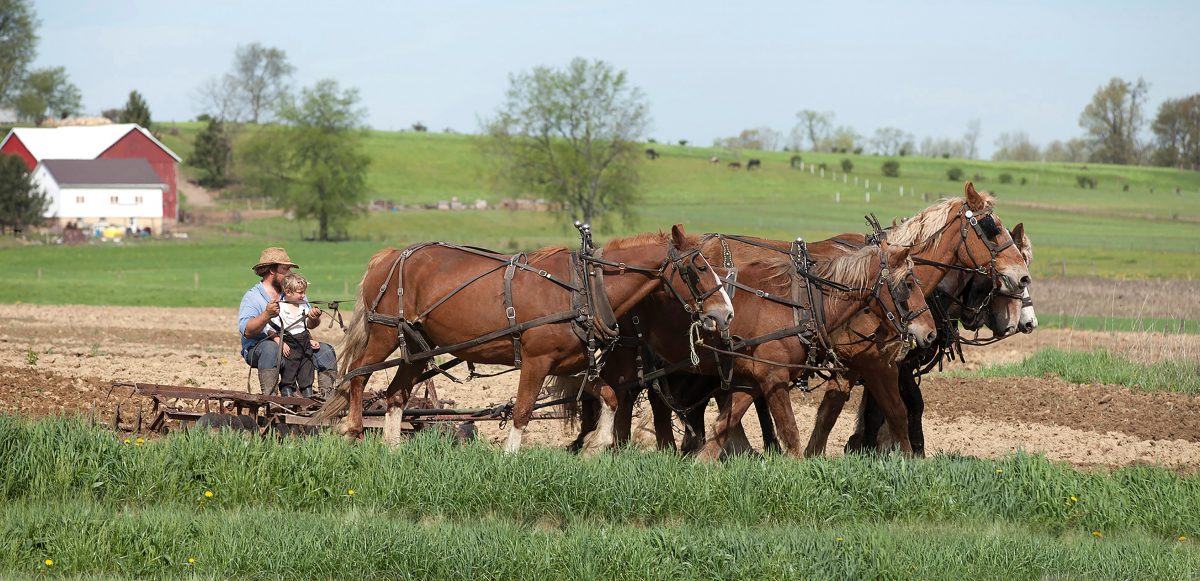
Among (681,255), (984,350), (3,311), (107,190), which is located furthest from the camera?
(107,190)

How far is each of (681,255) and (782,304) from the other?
981 millimetres

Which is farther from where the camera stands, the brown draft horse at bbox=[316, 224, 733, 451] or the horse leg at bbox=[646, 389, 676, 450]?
the horse leg at bbox=[646, 389, 676, 450]

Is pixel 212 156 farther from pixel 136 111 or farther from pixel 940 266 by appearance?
pixel 940 266

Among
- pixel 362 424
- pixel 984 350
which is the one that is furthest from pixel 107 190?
pixel 362 424

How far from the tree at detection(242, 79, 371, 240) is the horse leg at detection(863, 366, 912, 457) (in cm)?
5613

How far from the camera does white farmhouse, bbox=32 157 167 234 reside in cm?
6956

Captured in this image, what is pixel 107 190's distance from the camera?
70.0 meters

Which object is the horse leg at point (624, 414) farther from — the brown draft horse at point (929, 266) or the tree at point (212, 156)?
the tree at point (212, 156)

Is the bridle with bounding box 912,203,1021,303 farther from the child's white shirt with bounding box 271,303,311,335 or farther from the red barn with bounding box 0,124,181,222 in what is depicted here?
the red barn with bounding box 0,124,181,222

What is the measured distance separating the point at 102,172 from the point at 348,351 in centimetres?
6710

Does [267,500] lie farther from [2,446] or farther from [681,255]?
[681,255]

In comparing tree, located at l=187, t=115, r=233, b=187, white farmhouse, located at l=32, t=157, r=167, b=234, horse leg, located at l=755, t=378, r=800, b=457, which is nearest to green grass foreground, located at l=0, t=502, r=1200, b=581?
horse leg, located at l=755, t=378, r=800, b=457

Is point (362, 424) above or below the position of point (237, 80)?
below

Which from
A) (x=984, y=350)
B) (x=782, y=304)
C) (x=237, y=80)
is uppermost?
(x=237, y=80)
